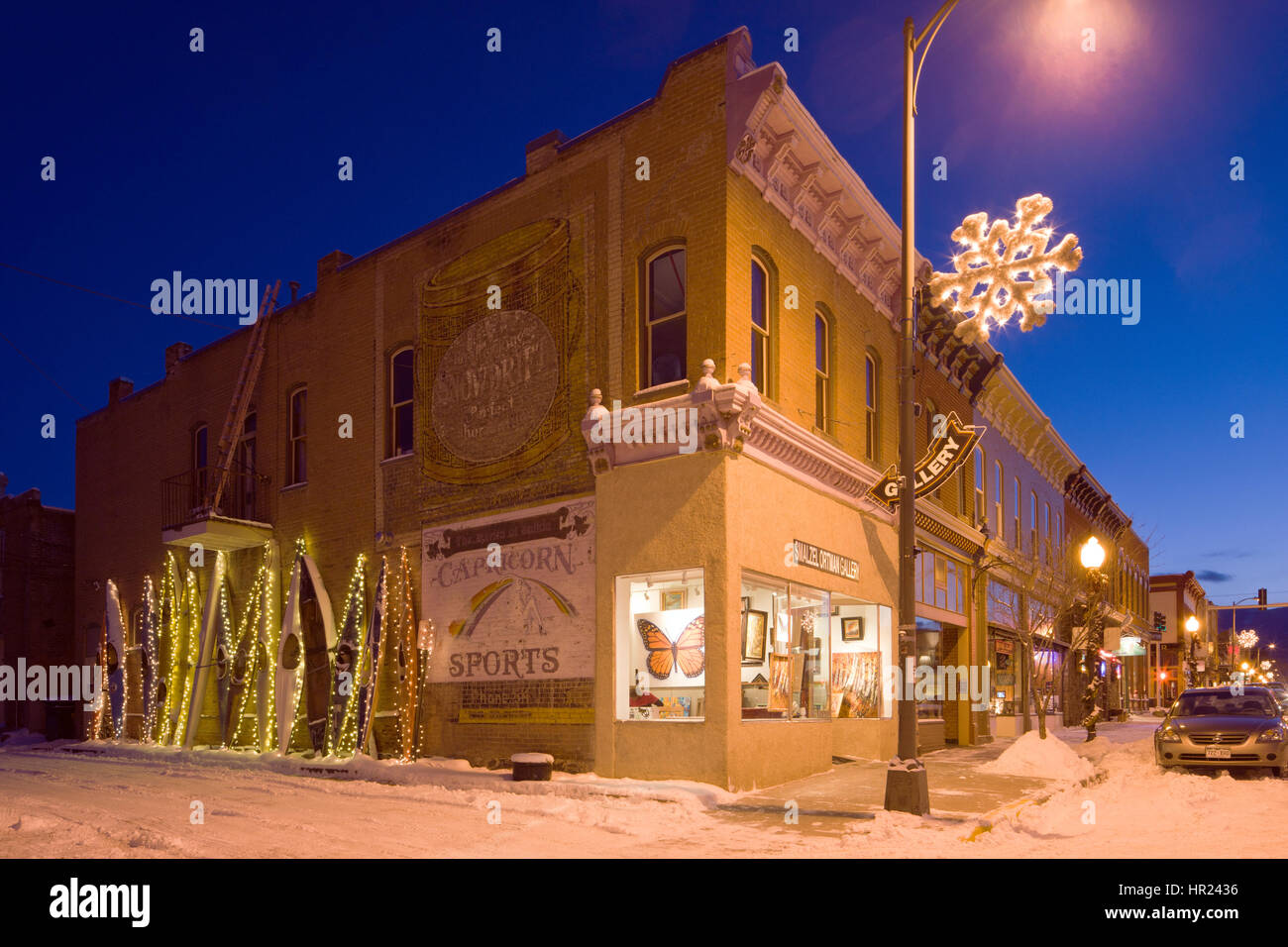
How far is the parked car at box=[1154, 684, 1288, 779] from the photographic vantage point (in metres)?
17.1

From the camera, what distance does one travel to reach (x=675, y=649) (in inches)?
611

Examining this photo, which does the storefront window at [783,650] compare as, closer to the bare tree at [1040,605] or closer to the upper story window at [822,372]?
the upper story window at [822,372]

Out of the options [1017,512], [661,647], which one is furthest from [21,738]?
[1017,512]

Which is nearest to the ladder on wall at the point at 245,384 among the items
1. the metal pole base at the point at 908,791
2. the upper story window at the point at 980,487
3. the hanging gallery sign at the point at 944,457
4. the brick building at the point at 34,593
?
the brick building at the point at 34,593

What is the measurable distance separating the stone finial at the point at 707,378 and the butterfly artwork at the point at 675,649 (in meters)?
3.38

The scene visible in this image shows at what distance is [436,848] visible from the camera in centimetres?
981

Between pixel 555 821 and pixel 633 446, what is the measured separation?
19.4 feet

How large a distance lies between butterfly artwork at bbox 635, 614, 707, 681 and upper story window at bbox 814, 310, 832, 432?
5160mm

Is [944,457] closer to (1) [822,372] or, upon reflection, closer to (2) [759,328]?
(2) [759,328]

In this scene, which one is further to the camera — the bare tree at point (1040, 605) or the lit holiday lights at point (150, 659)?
the bare tree at point (1040, 605)

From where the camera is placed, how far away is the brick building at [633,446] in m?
15.4

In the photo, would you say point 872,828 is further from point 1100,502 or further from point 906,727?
point 1100,502

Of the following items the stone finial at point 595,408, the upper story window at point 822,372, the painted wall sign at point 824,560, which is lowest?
the painted wall sign at point 824,560

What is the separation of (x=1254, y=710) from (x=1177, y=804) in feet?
23.7
